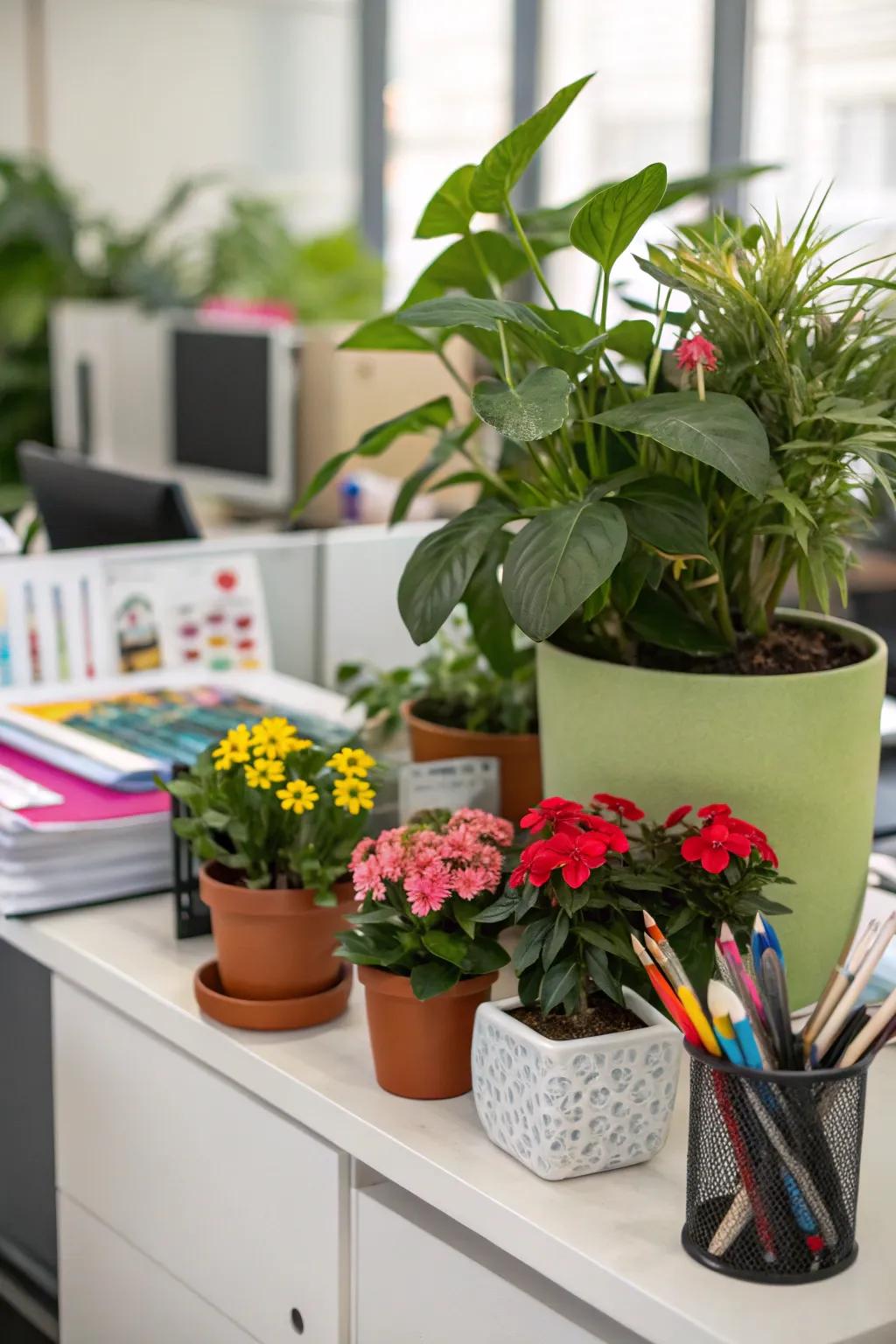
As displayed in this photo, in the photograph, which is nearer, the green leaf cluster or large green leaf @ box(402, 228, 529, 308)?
the green leaf cluster

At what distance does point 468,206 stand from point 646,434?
29 centimetres

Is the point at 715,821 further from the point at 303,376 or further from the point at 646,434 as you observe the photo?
the point at 303,376

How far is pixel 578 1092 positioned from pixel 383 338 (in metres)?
0.66

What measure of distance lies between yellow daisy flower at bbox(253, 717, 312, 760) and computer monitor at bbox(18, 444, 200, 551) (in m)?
0.77

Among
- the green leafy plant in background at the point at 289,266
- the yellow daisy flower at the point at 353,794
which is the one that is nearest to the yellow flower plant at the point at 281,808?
the yellow daisy flower at the point at 353,794

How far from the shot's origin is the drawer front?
1.03 meters

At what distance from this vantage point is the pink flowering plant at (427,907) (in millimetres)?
949

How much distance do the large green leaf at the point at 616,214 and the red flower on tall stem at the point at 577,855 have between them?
39 cm

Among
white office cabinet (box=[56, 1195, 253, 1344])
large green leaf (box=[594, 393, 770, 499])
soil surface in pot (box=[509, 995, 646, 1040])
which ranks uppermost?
large green leaf (box=[594, 393, 770, 499])

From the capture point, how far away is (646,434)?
93 cm

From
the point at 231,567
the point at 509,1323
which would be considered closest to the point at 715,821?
the point at 509,1323

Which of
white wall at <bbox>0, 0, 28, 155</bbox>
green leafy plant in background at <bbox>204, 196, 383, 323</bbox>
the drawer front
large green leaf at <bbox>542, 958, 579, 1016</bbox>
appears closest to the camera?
large green leaf at <bbox>542, 958, 579, 1016</bbox>

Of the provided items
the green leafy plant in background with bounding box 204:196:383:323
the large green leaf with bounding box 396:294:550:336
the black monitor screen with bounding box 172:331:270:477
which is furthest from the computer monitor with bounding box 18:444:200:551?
the green leafy plant in background with bounding box 204:196:383:323

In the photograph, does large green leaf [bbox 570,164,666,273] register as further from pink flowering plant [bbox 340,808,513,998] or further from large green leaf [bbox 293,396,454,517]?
pink flowering plant [bbox 340,808,513,998]
